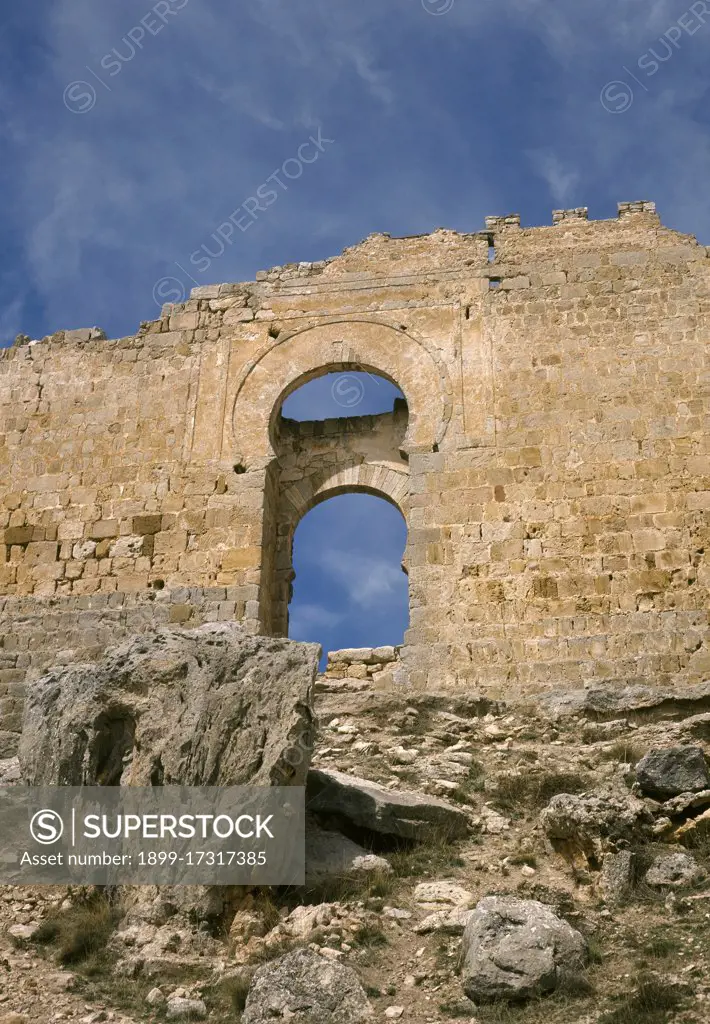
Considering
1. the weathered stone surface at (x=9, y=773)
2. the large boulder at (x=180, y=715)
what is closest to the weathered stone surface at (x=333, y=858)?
the large boulder at (x=180, y=715)

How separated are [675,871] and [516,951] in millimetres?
1541

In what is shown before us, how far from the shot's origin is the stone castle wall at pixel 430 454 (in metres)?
11.9

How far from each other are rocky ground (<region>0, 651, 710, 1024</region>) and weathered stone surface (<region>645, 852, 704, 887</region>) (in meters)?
0.01

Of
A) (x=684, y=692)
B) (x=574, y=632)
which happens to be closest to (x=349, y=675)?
(x=574, y=632)

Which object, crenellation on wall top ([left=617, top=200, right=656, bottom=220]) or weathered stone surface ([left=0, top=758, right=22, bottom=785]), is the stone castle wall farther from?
weathered stone surface ([left=0, top=758, right=22, bottom=785])

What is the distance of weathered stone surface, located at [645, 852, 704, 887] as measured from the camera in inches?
292

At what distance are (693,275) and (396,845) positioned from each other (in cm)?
764

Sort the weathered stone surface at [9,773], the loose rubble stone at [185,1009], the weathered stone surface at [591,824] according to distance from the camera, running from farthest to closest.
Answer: the weathered stone surface at [9,773], the weathered stone surface at [591,824], the loose rubble stone at [185,1009]

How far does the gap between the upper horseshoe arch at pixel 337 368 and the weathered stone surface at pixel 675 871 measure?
6.15 metres

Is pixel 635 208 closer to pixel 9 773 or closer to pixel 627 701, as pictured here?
pixel 627 701

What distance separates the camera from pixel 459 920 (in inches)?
281

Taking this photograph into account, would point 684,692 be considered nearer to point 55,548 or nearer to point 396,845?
point 396,845

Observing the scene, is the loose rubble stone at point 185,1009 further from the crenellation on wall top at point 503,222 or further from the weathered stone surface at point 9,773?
the crenellation on wall top at point 503,222

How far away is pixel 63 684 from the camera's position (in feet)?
30.3
